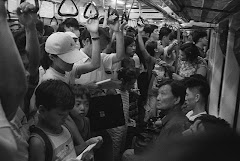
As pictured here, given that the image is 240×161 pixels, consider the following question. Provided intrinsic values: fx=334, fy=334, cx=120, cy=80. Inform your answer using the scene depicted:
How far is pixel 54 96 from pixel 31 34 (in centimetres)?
41

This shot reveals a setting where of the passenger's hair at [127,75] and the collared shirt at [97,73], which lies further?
the passenger's hair at [127,75]

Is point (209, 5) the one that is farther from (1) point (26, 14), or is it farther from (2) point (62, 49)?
(1) point (26, 14)

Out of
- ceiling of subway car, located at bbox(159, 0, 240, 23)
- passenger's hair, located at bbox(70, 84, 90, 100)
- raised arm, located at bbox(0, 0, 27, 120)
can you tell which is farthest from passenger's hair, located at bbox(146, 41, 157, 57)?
raised arm, located at bbox(0, 0, 27, 120)

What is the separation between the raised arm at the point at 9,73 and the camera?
2.86ft

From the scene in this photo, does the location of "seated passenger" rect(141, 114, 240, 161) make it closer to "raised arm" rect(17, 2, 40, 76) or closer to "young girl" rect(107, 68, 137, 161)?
"raised arm" rect(17, 2, 40, 76)

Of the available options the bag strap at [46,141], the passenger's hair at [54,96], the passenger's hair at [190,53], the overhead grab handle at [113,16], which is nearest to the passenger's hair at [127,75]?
the overhead grab handle at [113,16]

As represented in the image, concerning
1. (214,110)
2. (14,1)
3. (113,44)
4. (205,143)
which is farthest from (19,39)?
(214,110)

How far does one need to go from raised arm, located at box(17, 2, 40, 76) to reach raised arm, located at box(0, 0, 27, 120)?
2.84ft

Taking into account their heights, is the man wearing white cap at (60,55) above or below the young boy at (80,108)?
above

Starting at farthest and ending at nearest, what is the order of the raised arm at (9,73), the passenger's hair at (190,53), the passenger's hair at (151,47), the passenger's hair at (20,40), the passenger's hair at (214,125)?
1. the passenger's hair at (151,47)
2. the passenger's hair at (190,53)
3. the passenger's hair at (20,40)
4. the raised arm at (9,73)
5. the passenger's hair at (214,125)

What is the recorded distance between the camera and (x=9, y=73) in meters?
0.88

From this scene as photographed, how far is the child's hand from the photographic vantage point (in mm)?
1738

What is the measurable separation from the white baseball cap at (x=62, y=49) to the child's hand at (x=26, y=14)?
0.72 meters

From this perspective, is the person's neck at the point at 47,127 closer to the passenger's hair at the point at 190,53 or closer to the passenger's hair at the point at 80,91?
the passenger's hair at the point at 80,91
